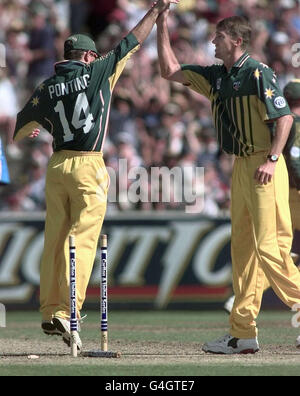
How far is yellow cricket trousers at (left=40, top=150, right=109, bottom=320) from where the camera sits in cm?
897

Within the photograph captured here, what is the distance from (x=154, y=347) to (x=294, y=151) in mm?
2148

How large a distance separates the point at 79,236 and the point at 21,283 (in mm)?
4975

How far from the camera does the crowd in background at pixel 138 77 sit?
15.8 meters

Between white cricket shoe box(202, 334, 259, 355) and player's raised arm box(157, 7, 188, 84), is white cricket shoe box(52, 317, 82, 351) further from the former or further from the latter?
player's raised arm box(157, 7, 188, 84)

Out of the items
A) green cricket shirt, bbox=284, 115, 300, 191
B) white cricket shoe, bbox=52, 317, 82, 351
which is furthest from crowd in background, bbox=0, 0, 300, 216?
white cricket shoe, bbox=52, 317, 82, 351

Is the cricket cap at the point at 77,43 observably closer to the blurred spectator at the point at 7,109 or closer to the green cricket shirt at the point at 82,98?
the green cricket shirt at the point at 82,98

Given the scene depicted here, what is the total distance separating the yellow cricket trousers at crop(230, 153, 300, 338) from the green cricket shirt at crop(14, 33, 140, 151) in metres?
1.24

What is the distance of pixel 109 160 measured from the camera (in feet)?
51.9

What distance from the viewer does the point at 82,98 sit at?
9.05 m

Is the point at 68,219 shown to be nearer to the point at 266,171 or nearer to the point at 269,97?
the point at 266,171

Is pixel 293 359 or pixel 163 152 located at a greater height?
pixel 163 152
